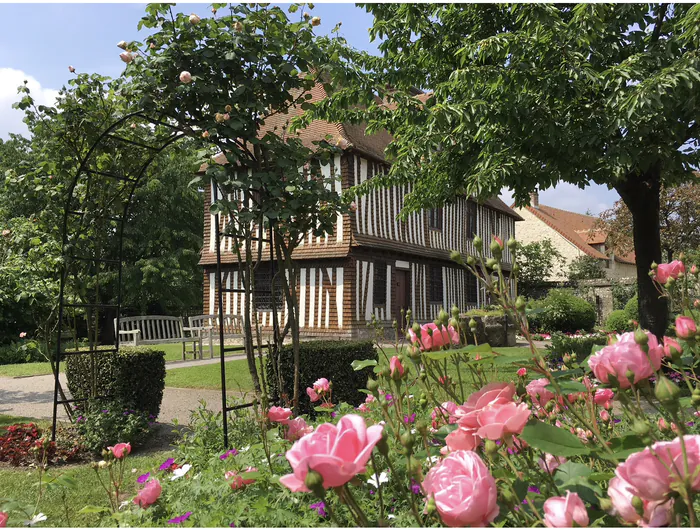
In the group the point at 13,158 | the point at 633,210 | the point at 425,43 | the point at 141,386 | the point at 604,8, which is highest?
the point at 13,158

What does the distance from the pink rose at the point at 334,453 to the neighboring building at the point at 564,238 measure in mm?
30536

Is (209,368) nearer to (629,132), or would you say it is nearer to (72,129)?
(72,129)

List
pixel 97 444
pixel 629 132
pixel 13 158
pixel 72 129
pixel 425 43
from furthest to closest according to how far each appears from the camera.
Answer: pixel 13 158 < pixel 425 43 < pixel 629 132 < pixel 72 129 < pixel 97 444

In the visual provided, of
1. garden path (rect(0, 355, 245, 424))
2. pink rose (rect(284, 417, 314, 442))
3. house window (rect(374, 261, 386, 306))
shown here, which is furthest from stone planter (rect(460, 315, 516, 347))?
pink rose (rect(284, 417, 314, 442))

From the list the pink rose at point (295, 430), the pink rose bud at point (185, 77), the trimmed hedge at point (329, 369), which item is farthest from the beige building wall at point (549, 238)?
the pink rose at point (295, 430)

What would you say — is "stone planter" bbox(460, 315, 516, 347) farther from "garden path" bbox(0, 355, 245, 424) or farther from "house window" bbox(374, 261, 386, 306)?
"garden path" bbox(0, 355, 245, 424)

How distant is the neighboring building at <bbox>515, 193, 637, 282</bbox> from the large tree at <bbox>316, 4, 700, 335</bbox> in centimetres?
2265

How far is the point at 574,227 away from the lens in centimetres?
3806

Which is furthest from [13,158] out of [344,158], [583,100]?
[583,100]

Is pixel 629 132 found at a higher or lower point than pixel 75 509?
higher

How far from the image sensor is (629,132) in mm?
6238

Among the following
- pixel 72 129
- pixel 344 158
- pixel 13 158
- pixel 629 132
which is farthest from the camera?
pixel 13 158

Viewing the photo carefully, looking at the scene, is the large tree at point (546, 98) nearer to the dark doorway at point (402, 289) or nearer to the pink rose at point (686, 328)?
the pink rose at point (686, 328)

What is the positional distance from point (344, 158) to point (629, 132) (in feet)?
→ 31.1
